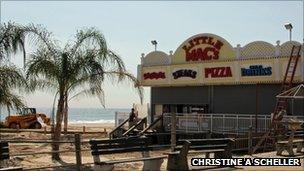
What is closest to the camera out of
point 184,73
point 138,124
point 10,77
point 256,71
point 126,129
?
point 10,77

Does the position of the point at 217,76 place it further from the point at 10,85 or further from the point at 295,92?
the point at 10,85

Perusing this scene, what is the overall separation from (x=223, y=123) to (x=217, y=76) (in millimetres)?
3854

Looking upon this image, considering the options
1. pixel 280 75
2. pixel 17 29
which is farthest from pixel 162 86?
pixel 17 29

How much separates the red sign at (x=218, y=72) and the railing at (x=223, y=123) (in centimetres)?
287

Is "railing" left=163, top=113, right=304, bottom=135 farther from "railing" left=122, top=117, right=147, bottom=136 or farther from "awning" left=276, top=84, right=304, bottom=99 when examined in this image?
"railing" left=122, top=117, right=147, bottom=136

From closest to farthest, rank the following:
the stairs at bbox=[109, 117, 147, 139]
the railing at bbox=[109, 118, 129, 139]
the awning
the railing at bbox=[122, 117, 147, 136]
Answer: the awning
the railing at bbox=[122, 117, 147, 136]
the stairs at bbox=[109, 117, 147, 139]
the railing at bbox=[109, 118, 129, 139]

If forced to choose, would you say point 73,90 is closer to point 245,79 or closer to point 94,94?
point 94,94

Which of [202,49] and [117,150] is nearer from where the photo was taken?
[117,150]

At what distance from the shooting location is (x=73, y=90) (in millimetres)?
19516

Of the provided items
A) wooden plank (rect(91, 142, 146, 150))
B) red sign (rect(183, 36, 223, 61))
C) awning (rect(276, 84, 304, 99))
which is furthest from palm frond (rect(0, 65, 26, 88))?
red sign (rect(183, 36, 223, 61))

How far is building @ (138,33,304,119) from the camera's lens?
1093 inches

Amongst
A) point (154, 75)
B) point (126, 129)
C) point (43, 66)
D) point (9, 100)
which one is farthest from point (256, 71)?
point (9, 100)

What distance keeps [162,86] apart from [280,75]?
29.4ft

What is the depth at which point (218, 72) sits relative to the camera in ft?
99.0
